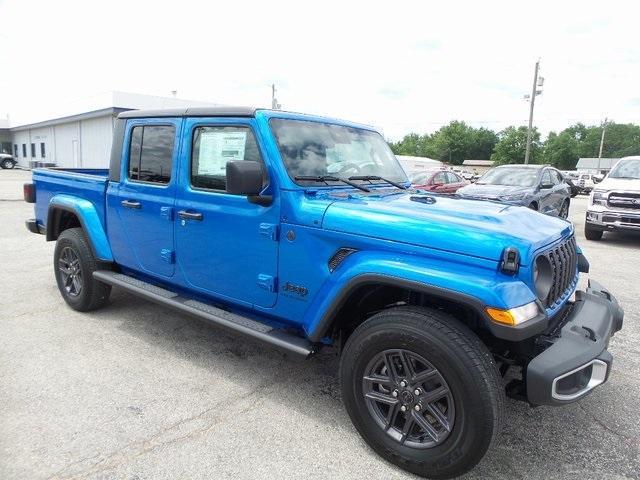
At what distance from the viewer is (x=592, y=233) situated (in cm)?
1029

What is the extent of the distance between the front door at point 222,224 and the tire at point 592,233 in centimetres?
940

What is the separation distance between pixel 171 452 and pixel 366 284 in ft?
4.81

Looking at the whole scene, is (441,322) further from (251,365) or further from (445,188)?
(445,188)

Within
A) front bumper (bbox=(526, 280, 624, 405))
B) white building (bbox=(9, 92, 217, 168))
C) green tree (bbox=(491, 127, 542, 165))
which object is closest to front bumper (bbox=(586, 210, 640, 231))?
front bumper (bbox=(526, 280, 624, 405))

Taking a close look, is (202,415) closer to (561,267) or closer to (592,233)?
(561,267)

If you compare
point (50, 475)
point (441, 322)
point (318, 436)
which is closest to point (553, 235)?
point (441, 322)

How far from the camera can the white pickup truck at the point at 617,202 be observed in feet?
30.7

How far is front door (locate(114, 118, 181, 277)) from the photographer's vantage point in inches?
147

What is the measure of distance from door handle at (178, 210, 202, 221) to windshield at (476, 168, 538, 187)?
9.81m

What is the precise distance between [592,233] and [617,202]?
988mm

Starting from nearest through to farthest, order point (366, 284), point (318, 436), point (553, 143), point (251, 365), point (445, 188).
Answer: point (366, 284) → point (318, 436) → point (251, 365) → point (445, 188) → point (553, 143)

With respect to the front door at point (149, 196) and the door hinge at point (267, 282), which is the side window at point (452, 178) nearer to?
the front door at point (149, 196)

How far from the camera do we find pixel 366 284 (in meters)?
2.61

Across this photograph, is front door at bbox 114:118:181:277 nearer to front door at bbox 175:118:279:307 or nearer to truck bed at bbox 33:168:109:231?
front door at bbox 175:118:279:307
